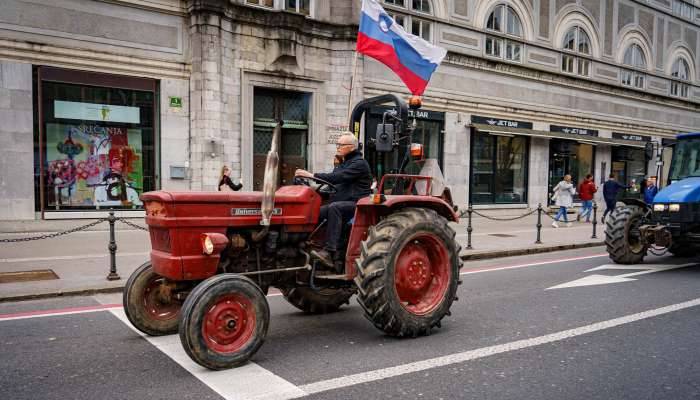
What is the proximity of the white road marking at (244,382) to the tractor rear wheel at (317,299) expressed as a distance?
1635 millimetres

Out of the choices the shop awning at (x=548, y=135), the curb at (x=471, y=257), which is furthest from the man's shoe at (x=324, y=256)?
the shop awning at (x=548, y=135)

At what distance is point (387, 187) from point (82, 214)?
10954 mm

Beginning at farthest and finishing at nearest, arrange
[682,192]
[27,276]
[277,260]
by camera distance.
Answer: [682,192]
[27,276]
[277,260]

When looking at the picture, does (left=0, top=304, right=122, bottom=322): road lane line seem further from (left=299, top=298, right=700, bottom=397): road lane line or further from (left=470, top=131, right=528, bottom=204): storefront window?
(left=470, top=131, right=528, bottom=204): storefront window

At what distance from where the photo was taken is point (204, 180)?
15242 mm

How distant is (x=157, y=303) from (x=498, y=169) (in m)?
→ 19.2

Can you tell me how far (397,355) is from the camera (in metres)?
4.88

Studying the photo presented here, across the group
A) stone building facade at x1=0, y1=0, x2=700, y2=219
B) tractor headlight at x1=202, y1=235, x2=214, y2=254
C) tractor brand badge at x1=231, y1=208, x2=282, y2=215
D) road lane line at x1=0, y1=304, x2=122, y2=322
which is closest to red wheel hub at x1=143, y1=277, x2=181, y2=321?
tractor headlight at x1=202, y1=235, x2=214, y2=254

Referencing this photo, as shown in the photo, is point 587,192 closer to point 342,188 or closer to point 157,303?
point 342,188

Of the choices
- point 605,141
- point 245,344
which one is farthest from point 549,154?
point 245,344

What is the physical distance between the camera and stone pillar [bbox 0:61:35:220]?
42.0 ft

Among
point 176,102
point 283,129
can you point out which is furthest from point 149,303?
point 283,129

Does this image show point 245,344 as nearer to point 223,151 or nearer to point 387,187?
point 387,187

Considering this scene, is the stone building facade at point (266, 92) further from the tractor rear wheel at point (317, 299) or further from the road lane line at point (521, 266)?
the road lane line at point (521, 266)
